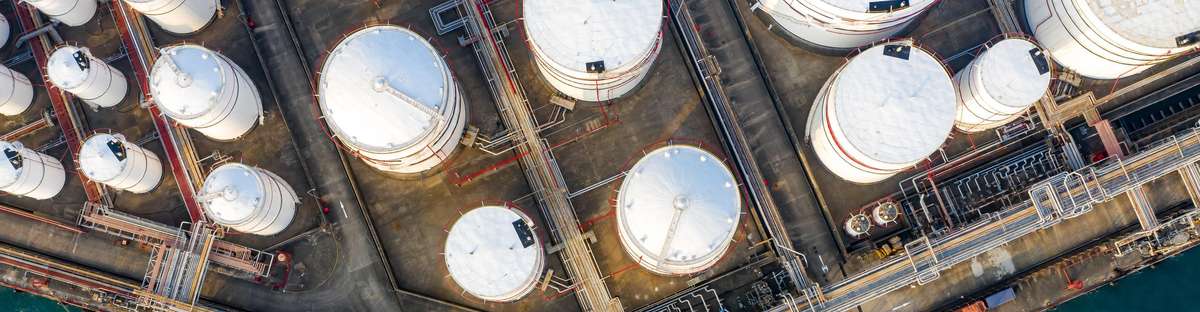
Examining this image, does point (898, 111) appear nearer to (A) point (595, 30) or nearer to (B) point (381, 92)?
(A) point (595, 30)

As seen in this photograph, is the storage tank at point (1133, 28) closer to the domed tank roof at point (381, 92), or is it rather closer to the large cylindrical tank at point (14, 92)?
the domed tank roof at point (381, 92)

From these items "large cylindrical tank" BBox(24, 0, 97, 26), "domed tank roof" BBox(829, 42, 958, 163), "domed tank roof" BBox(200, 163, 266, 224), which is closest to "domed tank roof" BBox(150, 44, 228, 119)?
"domed tank roof" BBox(200, 163, 266, 224)

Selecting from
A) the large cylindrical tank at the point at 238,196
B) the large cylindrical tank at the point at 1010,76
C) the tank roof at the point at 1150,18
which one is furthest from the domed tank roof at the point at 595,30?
the tank roof at the point at 1150,18

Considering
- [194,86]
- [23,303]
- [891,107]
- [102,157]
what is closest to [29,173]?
[102,157]

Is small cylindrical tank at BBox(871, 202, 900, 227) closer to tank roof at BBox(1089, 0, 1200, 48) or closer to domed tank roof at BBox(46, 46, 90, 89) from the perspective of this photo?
tank roof at BBox(1089, 0, 1200, 48)

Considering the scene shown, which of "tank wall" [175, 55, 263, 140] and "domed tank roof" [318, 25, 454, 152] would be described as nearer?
"domed tank roof" [318, 25, 454, 152]

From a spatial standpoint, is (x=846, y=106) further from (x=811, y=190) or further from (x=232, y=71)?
(x=232, y=71)
